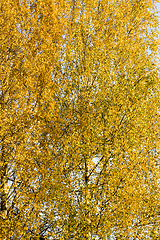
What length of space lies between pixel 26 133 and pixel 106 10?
7723 millimetres

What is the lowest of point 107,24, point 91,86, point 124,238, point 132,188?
point 124,238

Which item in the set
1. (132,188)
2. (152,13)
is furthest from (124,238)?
(152,13)

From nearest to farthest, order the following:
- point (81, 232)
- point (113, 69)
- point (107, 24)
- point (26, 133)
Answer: point (81, 232) < point (26, 133) < point (113, 69) < point (107, 24)

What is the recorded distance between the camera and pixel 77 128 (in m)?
9.62

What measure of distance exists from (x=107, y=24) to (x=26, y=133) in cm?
713

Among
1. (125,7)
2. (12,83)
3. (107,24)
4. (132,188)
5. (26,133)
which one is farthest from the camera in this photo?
(125,7)

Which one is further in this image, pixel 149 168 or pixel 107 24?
pixel 107 24

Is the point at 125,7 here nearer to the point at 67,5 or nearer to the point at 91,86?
the point at 67,5

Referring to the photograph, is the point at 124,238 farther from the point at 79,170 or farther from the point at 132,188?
the point at 79,170

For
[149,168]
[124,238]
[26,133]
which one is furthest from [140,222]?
[26,133]

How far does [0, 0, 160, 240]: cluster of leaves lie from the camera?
315 inches

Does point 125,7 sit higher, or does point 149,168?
point 125,7

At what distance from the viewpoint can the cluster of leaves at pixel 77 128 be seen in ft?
26.2

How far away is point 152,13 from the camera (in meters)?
13.2
